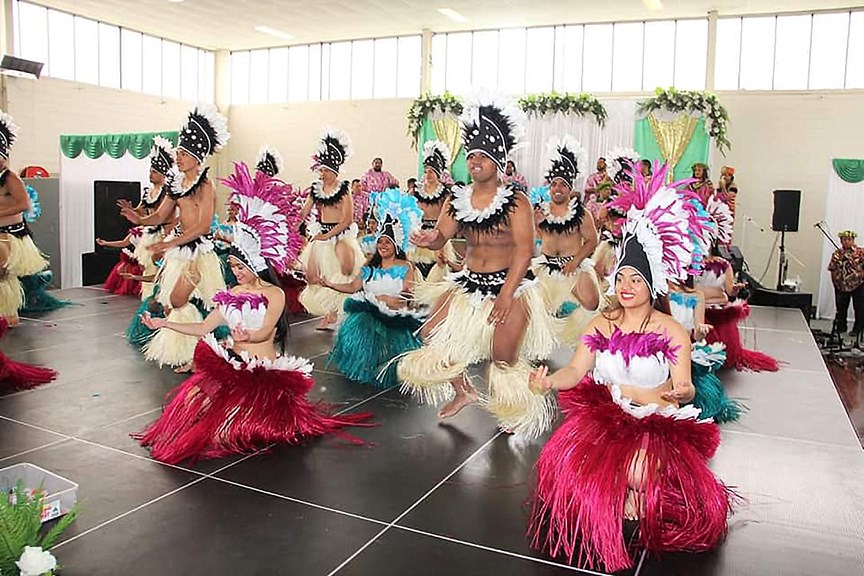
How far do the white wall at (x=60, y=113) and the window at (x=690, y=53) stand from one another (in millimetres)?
9372

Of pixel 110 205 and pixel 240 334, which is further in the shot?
pixel 110 205

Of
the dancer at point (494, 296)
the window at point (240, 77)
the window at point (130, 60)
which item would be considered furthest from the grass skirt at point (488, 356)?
the window at point (240, 77)

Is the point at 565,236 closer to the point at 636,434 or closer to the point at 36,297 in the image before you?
the point at 636,434

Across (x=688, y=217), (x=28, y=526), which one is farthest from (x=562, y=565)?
(x=28, y=526)

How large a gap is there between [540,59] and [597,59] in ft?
3.19

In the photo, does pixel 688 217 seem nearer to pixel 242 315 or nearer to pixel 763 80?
pixel 242 315

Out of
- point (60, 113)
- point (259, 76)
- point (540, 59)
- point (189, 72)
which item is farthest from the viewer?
point (259, 76)

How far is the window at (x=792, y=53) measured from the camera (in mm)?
11164

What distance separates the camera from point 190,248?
4602 mm

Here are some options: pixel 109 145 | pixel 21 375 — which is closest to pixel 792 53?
pixel 109 145

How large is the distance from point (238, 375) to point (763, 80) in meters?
10.7

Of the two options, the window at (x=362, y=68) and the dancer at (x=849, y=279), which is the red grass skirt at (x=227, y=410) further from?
the window at (x=362, y=68)

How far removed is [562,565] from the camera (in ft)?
7.38

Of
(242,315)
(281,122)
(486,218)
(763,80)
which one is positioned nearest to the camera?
(242,315)
